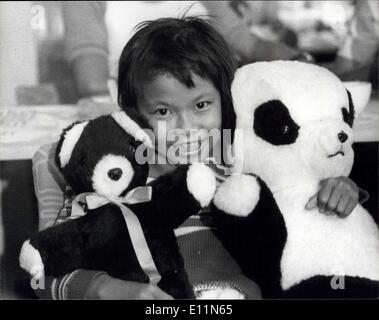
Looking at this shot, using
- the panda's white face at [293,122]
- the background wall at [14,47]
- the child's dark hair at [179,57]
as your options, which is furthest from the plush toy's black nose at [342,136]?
the background wall at [14,47]

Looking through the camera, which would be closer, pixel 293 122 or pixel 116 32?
pixel 293 122

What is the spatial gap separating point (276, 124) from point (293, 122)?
19 mm

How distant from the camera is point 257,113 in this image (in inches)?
25.3

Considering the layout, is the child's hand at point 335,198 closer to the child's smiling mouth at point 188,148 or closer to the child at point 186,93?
the child at point 186,93

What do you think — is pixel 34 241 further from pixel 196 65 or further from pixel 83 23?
pixel 83 23

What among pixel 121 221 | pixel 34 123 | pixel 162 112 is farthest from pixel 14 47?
pixel 121 221

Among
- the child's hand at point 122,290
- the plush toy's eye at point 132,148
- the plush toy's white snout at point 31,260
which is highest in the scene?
the plush toy's eye at point 132,148

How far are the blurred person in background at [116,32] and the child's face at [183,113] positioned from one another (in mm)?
141

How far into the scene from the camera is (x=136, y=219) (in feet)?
2.00

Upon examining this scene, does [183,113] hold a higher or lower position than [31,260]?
higher

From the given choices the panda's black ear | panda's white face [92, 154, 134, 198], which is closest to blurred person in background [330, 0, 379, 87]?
the panda's black ear

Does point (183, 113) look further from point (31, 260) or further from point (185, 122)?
point (31, 260)

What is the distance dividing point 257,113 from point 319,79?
81 millimetres

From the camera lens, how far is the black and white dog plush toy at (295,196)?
2.01 feet
